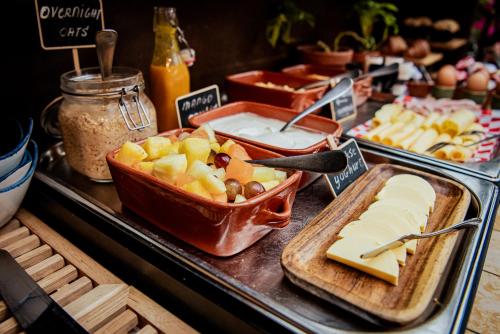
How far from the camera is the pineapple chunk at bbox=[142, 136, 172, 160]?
0.95m

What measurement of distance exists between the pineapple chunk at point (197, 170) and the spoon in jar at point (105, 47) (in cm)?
43

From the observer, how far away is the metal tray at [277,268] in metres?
0.70

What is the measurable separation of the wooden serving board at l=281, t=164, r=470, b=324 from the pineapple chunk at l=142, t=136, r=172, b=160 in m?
0.38

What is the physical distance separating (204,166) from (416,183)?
604mm

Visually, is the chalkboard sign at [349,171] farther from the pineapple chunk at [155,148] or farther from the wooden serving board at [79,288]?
the wooden serving board at [79,288]

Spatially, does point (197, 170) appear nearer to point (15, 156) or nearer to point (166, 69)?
point (15, 156)

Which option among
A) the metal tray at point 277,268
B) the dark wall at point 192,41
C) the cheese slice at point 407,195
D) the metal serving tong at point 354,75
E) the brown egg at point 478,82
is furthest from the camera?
the brown egg at point 478,82

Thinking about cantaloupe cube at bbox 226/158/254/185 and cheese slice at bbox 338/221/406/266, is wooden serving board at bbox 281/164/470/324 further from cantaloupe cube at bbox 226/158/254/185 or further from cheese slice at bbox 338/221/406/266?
cantaloupe cube at bbox 226/158/254/185

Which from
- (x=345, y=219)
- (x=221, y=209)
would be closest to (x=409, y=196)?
(x=345, y=219)

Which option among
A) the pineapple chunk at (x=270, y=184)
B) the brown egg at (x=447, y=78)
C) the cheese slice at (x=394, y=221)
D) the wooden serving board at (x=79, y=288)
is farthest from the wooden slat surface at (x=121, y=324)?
the brown egg at (x=447, y=78)

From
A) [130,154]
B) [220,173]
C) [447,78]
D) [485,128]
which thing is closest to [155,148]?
[130,154]

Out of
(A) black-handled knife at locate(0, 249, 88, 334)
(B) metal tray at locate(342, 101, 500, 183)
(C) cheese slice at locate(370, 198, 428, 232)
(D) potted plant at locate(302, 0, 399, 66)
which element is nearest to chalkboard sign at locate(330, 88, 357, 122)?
(B) metal tray at locate(342, 101, 500, 183)

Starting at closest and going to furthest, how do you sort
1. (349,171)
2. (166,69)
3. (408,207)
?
(408,207), (349,171), (166,69)

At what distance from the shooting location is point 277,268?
850mm
